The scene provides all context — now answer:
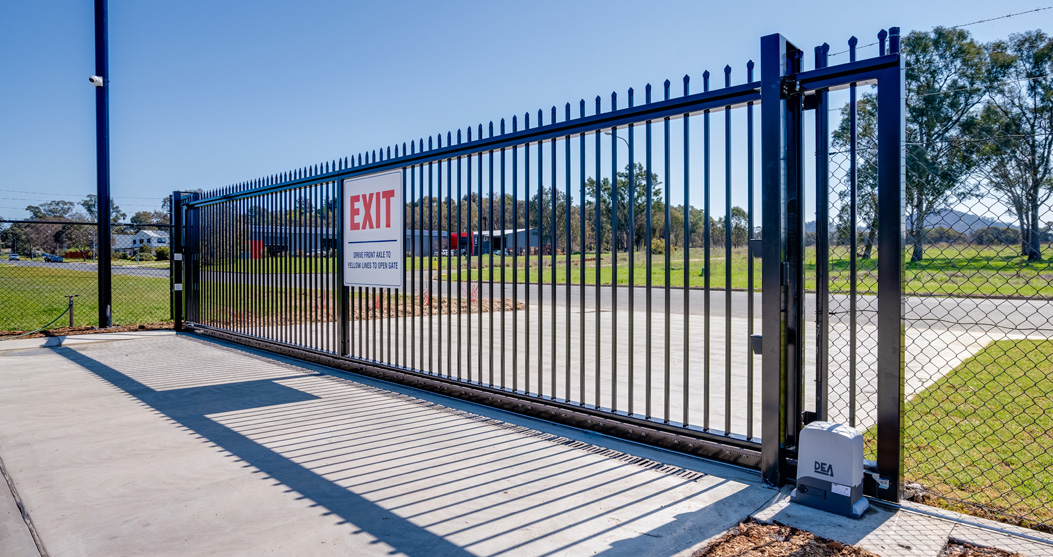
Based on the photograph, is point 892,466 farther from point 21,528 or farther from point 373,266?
point 373,266

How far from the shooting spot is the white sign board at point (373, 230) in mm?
7145

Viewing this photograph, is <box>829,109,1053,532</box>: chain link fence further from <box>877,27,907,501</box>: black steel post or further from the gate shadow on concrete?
the gate shadow on concrete

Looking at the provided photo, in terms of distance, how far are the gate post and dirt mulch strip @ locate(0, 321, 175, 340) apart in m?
12.5

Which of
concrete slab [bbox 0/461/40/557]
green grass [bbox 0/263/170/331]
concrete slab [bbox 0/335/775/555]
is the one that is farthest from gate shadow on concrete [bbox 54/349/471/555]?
green grass [bbox 0/263/170/331]

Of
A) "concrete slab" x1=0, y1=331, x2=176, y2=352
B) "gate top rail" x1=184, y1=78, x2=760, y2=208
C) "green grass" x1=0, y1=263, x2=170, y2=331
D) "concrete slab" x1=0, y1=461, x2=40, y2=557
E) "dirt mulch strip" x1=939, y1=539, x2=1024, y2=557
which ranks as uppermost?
"gate top rail" x1=184, y1=78, x2=760, y2=208

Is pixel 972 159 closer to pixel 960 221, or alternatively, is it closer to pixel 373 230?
pixel 960 221

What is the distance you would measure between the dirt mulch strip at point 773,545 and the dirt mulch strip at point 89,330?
12588 millimetres

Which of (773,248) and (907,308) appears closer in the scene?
(773,248)

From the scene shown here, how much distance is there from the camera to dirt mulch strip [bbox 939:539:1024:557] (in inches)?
113

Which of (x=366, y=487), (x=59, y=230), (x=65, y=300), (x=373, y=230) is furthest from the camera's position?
(x=59, y=230)

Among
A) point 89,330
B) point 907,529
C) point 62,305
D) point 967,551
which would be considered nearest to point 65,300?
point 62,305

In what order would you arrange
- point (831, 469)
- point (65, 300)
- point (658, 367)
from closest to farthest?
point (831, 469) → point (658, 367) → point (65, 300)

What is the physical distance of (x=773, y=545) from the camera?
3.05m

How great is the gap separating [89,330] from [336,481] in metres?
10.8
